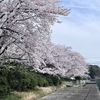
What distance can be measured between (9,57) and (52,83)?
68.1 ft

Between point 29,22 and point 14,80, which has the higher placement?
point 29,22

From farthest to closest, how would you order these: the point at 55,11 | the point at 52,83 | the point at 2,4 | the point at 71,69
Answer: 1. the point at 71,69
2. the point at 52,83
3. the point at 55,11
4. the point at 2,4

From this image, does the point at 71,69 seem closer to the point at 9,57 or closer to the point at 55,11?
the point at 9,57

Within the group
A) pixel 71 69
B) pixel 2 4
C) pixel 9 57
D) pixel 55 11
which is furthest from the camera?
pixel 71 69

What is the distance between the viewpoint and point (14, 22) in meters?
12.1

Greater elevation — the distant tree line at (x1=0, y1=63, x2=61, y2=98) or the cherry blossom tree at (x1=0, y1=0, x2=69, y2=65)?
the cherry blossom tree at (x1=0, y1=0, x2=69, y2=65)

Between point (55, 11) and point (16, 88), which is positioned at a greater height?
point (55, 11)

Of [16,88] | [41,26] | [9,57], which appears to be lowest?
[16,88]

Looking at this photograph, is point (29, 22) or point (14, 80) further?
point (14, 80)

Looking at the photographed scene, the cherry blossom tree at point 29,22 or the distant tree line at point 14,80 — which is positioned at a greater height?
the cherry blossom tree at point 29,22

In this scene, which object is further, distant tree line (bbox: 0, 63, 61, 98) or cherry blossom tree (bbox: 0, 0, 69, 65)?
distant tree line (bbox: 0, 63, 61, 98)

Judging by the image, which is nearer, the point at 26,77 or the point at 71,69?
the point at 26,77

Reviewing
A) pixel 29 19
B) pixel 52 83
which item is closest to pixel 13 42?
pixel 29 19

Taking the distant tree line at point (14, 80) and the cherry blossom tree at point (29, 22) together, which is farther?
the distant tree line at point (14, 80)
